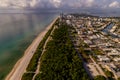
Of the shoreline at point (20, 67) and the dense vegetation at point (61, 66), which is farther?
the shoreline at point (20, 67)

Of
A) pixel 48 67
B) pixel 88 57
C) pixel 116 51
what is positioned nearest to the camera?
pixel 48 67

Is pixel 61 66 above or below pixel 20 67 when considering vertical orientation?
above

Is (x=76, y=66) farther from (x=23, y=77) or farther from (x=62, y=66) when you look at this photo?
(x=23, y=77)

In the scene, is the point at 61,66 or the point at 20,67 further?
the point at 20,67

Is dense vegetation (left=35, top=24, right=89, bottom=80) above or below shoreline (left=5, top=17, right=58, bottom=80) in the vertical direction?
above

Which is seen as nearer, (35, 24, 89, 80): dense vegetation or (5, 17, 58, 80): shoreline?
(35, 24, 89, 80): dense vegetation

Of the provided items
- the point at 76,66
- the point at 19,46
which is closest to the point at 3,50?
the point at 19,46

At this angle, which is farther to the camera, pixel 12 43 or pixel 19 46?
pixel 12 43

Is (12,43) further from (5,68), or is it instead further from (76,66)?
(76,66)

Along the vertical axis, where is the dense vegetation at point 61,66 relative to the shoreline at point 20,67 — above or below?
above

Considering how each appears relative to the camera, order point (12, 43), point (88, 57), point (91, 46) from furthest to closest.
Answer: point (12, 43)
point (91, 46)
point (88, 57)
